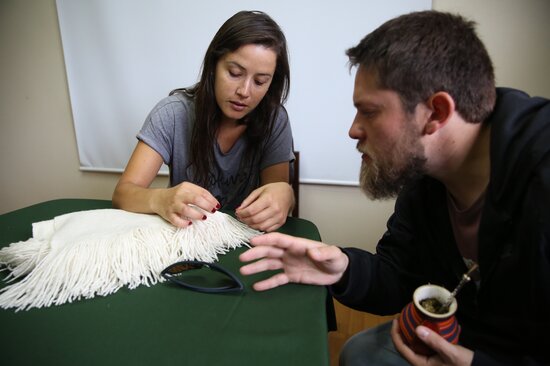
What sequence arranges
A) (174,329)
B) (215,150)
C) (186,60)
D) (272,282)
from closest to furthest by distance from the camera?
1. (174,329)
2. (272,282)
3. (215,150)
4. (186,60)

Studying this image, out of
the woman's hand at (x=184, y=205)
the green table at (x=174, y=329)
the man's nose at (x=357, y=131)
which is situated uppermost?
the man's nose at (x=357, y=131)

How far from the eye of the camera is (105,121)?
188 centimetres

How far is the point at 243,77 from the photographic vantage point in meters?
0.97

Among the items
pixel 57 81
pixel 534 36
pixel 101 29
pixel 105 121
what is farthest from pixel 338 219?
pixel 57 81

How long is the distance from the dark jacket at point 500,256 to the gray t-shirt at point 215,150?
543 millimetres

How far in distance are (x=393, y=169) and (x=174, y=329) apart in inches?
19.2

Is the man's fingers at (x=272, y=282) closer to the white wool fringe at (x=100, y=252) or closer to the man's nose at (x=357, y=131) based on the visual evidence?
the white wool fringe at (x=100, y=252)

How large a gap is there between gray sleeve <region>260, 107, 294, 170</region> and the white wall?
62cm

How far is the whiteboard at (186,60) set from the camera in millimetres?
1489

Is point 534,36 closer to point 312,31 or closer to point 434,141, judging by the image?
point 312,31

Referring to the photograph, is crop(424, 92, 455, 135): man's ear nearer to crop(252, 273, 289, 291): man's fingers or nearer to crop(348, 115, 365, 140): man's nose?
crop(348, 115, 365, 140): man's nose

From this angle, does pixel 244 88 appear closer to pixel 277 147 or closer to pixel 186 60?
pixel 277 147

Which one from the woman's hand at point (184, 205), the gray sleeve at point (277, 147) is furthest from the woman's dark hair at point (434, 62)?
the gray sleeve at point (277, 147)

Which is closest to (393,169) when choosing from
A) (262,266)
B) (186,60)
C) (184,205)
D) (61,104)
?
(262,266)
